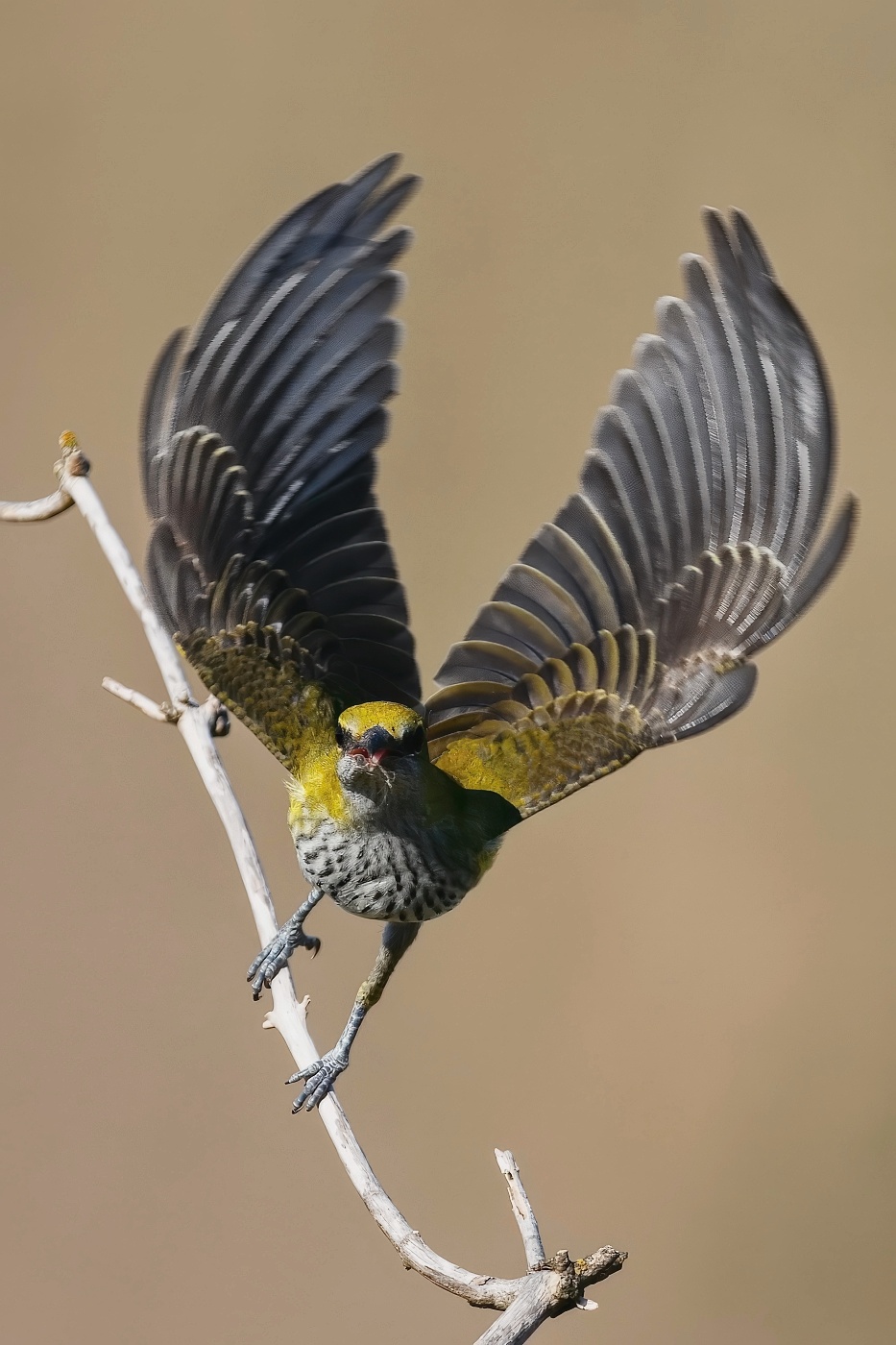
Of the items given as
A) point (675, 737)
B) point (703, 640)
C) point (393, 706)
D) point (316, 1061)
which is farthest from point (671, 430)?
point (316, 1061)

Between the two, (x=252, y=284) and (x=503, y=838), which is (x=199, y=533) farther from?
(x=503, y=838)

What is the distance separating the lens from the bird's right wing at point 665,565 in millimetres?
3844

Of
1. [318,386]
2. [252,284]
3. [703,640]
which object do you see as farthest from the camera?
[703,640]

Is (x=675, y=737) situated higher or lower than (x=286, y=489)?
lower

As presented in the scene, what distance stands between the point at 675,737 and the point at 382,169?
168cm

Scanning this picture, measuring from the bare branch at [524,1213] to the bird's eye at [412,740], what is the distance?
0.98 m

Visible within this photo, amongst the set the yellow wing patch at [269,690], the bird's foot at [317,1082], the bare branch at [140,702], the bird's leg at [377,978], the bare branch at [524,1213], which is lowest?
the bare branch at [524,1213]

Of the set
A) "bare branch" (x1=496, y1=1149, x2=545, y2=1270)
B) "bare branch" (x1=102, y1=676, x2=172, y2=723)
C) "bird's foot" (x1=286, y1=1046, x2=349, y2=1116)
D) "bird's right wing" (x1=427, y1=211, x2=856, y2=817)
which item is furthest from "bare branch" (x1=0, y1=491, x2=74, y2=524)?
"bare branch" (x1=496, y1=1149, x2=545, y2=1270)

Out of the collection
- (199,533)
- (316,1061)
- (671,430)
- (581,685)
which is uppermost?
(199,533)

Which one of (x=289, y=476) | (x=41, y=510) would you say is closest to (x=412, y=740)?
(x=289, y=476)

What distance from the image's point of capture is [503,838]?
4168 mm

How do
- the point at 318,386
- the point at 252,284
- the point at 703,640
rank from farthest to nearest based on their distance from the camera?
the point at 703,640
the point at 318,386
the point at 252,284

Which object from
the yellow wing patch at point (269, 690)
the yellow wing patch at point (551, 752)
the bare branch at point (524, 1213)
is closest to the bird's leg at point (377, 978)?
the yellow wing patch at point (551, 752)

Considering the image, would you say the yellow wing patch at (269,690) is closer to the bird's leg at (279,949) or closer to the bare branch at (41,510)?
the bird's leg at (279,949)
